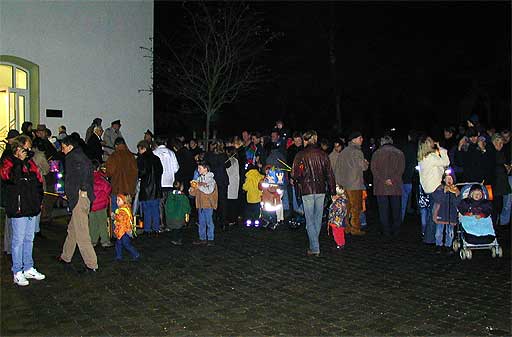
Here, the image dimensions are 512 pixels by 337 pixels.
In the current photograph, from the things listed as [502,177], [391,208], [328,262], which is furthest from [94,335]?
[502,177]

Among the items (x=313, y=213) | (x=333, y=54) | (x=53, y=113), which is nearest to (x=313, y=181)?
(x=313, y=213)

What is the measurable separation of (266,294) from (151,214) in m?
5.37

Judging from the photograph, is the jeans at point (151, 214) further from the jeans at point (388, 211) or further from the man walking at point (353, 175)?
the jeans at point (388, 211)

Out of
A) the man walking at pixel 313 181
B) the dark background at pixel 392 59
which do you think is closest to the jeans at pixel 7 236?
the man walking at pixel 313 181

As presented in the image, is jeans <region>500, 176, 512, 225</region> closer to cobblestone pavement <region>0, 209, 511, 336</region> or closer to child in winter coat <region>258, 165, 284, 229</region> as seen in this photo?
cobblestone pavement <region>0, 209, 511, 336</region>

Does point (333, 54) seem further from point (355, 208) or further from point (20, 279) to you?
point (20, 279)

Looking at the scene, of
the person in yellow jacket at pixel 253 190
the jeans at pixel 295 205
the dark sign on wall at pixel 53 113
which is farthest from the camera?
the dark sign on wall at pixel 53 113

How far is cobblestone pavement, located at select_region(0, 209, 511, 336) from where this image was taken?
661 centimetres

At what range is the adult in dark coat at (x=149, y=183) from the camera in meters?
12.2

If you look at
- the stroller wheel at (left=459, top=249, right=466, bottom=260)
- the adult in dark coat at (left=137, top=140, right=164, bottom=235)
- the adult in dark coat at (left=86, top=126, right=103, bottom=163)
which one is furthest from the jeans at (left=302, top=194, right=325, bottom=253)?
the adult in dark coat at (left=86, top=126, right=103, bottom=163)

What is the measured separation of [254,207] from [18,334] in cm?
754

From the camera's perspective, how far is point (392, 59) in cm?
3056

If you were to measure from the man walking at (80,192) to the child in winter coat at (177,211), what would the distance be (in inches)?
90.4

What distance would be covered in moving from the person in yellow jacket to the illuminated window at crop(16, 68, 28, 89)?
7.64 m
